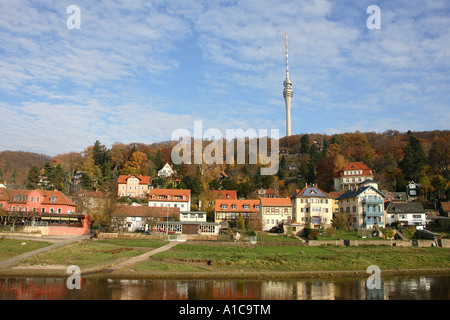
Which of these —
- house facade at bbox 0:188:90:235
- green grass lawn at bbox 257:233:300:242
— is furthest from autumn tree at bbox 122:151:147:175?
green grass lawn at bbox 257:233:300:242

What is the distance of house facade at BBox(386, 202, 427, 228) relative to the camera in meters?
56.4

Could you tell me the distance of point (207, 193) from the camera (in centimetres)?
6962

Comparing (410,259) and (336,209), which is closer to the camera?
(410,259)

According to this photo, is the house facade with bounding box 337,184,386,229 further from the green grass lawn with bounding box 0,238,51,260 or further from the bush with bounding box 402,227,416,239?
Answer: the green grass lawn with bounding box 0,238,51,260

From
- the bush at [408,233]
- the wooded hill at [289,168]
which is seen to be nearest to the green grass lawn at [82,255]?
the wooded hill at [289,168]

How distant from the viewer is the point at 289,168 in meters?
103

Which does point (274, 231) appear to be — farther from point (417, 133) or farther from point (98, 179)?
point (417, 133)

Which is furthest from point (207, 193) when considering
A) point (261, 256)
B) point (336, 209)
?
point (261, 256)

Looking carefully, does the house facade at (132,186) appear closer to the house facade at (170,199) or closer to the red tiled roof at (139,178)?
the red tiled roof at (139,178)

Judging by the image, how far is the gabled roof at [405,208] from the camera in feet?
186

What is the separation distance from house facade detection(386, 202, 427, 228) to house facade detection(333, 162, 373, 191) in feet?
72.8

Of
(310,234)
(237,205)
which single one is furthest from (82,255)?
(237,205)

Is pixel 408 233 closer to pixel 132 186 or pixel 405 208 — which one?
pixel 405 208
